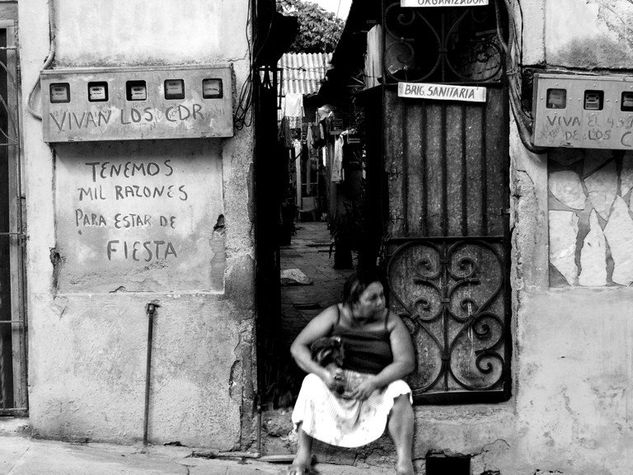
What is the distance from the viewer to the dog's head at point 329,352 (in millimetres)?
4340

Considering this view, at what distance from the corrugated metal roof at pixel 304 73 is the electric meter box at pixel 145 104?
12113mm

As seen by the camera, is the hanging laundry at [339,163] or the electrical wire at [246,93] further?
the hanging laundry at [339,163]

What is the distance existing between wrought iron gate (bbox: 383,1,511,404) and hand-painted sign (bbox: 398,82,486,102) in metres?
0.07

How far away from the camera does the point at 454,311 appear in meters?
4.83

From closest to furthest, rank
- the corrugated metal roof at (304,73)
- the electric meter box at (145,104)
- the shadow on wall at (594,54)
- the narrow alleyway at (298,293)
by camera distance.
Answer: the electric meter box at (145,104), the shadow on wall at (594,54), the narrow alleyway at (298,293), the corrugated metal roof at (304,73)

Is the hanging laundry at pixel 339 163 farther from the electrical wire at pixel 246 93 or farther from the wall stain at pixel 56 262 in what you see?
the wall stain at pixel 56 262

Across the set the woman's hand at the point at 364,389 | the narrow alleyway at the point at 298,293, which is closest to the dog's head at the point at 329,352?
the woman's hand at the point at 364,389

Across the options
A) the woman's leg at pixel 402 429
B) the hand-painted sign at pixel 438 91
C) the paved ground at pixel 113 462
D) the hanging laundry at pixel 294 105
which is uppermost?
the hanging laundry at pixel 294 105

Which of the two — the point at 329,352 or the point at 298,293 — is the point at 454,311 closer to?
the point at 329,352

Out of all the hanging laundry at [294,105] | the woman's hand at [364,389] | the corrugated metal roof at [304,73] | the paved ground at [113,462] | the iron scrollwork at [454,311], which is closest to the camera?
the woman's hand at [364,389]

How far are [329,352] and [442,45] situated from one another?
1.97 metres

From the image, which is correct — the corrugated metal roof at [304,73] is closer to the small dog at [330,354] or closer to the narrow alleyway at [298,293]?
the narrow alleyway at [298,293]

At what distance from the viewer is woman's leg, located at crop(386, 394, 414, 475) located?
14.2 ft

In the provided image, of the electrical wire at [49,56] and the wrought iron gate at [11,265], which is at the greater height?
the electrical wire at [49,56]
